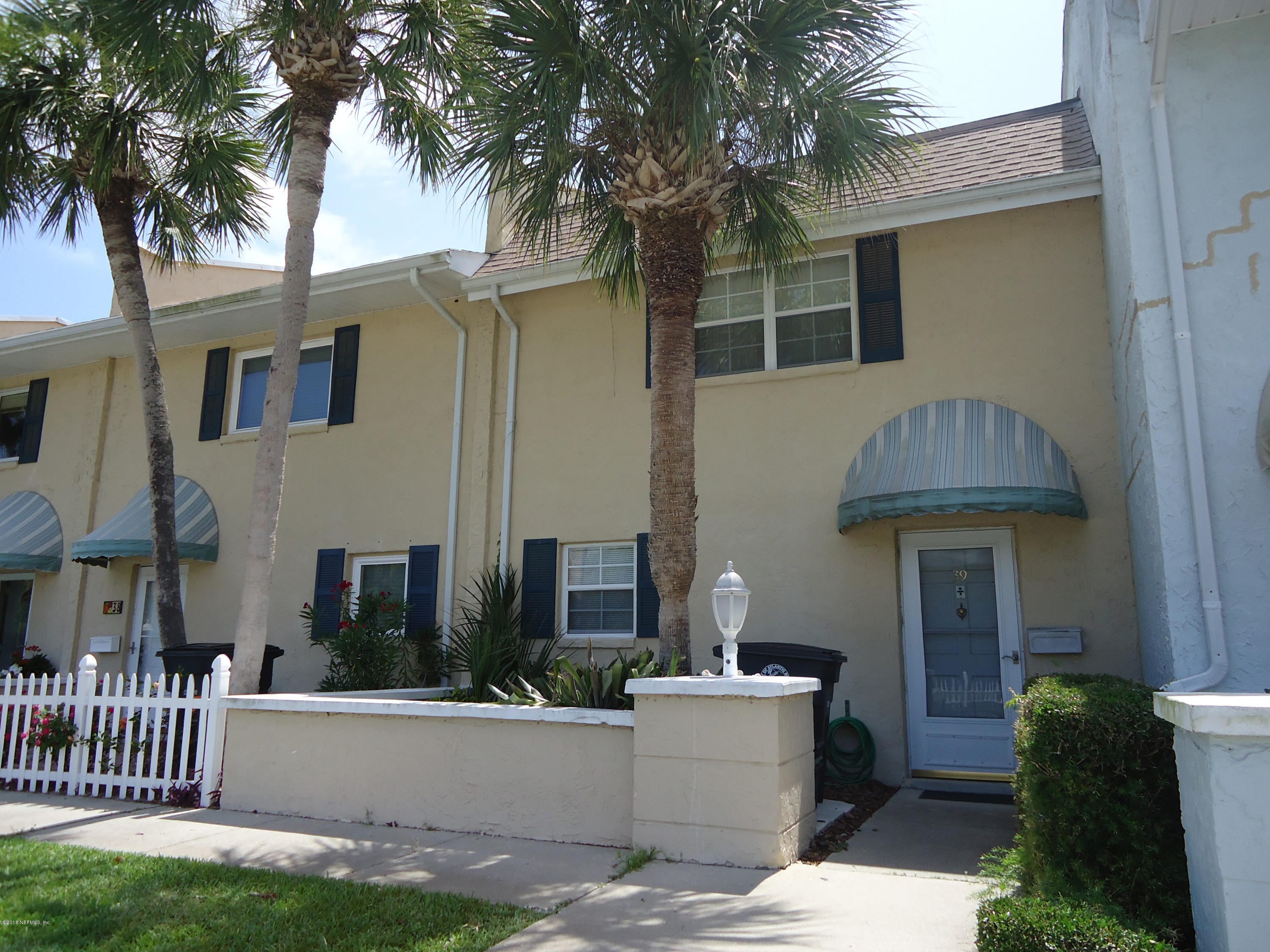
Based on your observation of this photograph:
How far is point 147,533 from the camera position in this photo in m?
12.4

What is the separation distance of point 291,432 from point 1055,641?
9.69 m

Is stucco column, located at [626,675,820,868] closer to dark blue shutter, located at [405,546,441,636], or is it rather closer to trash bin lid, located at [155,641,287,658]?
trash bin lid, located at [155,641,287,658]

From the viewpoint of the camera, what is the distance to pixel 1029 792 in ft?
14.5

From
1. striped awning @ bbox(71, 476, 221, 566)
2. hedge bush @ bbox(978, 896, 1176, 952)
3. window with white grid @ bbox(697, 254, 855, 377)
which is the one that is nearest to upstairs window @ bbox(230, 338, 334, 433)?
striped awning @ bbox(71, 476, 221, 566)

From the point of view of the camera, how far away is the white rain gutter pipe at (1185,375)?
5867mm

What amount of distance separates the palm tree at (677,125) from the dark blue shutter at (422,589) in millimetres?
4786

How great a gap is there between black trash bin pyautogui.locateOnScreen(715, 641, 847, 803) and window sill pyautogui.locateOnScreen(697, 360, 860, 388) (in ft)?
10.3

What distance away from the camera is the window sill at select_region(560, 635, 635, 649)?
1024 centimetres

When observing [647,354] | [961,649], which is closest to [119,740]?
[647,354]

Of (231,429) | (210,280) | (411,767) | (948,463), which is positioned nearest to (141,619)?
(231,429)

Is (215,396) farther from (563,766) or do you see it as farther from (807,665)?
(807,665)

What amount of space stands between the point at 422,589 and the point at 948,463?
20.7 feet

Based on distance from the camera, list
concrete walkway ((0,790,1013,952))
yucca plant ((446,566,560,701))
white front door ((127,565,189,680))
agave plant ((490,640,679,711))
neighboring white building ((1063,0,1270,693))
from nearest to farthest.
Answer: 1. concrete walkway ((0,790,1013,952))
2. neighboring white building ((1063,0,1270,693))
3. agave plant ((490,640,679,711))
4. yucca plant ((446,566,560,701))
5. white front door ((127,565,189,680))

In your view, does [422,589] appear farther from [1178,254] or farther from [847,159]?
[1178,254]
